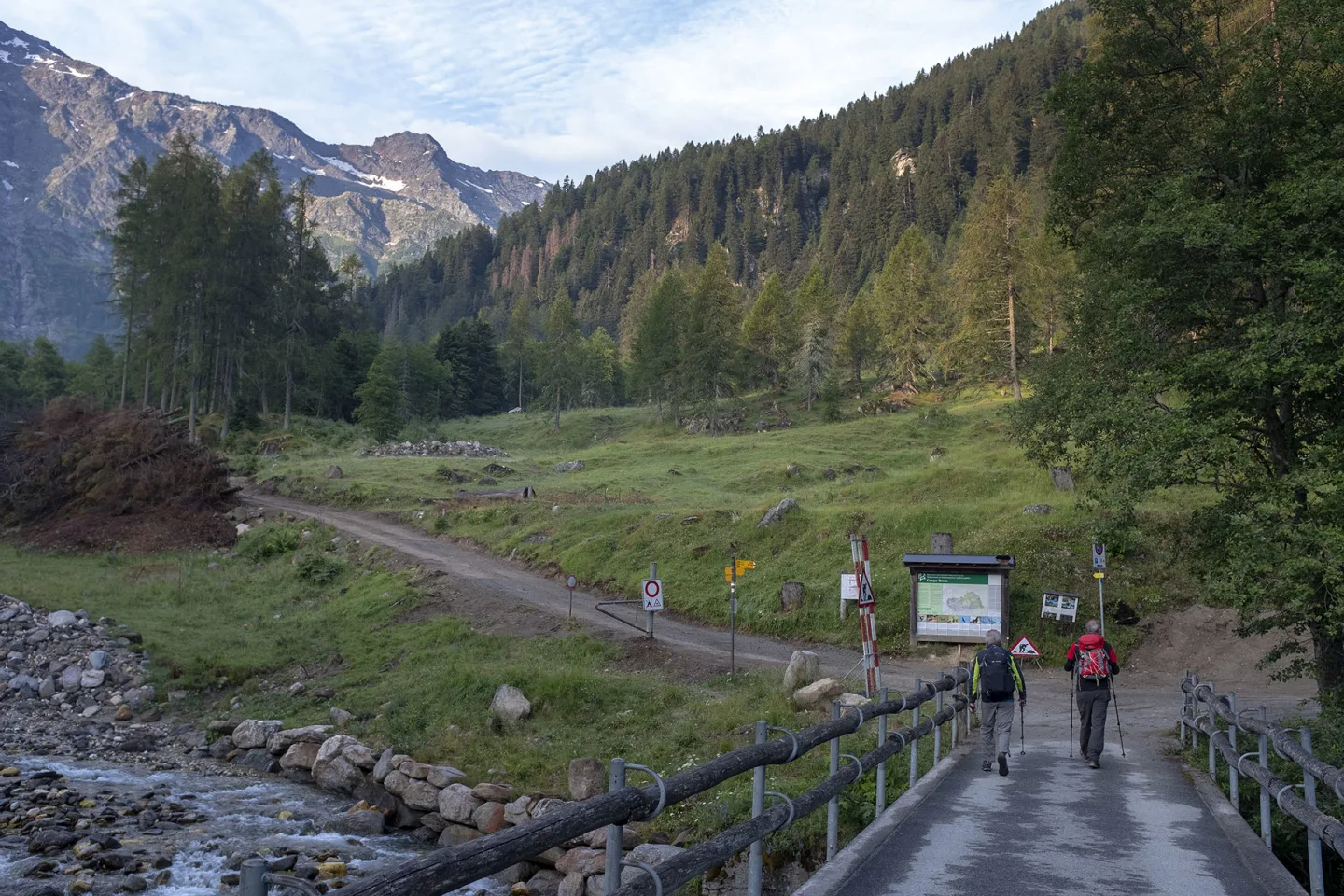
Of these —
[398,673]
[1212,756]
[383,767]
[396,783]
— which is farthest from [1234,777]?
[398,673]

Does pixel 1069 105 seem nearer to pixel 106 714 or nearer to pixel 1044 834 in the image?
pixel 1044 834

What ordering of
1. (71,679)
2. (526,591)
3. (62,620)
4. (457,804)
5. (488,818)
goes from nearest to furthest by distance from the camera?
1. (488,818)
2. (457,804)
3. (71,679)
4. (62,620)
5. (526,591)

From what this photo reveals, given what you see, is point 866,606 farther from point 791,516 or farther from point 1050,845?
point 791,516

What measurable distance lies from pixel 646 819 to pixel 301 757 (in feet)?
55.1

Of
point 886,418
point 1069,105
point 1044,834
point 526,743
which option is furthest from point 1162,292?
point 886,418

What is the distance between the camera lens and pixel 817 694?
1770 cm

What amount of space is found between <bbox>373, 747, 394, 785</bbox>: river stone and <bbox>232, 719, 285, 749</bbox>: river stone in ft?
12.7

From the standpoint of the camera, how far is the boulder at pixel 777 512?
34.0 meters

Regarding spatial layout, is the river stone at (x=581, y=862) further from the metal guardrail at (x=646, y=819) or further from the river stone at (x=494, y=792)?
the metal guardrail at (x=646, y=819)

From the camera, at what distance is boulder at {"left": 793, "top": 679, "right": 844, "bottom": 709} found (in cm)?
1770

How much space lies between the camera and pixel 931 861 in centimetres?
760

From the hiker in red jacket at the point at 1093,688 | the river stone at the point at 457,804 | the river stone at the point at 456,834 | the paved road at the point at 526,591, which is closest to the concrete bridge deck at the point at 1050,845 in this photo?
the hiker in red jacket at the point at 1093,688

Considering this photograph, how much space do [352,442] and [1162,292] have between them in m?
58.6

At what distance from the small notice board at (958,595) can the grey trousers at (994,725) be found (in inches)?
506
